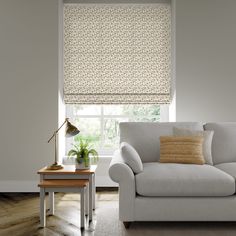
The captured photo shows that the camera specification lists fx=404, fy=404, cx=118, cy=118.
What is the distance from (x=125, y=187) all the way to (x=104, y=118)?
2.42m

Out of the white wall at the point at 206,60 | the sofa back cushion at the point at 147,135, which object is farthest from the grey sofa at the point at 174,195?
the white wall at the point at 206,60

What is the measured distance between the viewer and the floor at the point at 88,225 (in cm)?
365

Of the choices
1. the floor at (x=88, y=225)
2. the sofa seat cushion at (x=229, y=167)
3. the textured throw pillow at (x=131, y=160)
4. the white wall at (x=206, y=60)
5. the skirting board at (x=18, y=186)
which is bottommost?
the floor at (x=88, y=225)

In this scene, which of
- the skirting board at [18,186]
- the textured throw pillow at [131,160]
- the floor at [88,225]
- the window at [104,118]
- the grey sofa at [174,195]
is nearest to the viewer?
the floor at [88,225]

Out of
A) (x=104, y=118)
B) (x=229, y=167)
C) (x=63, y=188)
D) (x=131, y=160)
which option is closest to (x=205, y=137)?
(x=229, y=167)

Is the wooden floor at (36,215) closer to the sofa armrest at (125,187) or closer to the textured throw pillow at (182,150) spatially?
the sofa armrest at (125,187)

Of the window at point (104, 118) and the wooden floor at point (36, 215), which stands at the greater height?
the window at point (104, 118)

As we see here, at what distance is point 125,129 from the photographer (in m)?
4.77

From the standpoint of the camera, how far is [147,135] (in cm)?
471

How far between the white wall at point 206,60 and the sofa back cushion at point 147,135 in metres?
0.89

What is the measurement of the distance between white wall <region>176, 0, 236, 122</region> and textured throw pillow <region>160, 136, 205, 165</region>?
119cm

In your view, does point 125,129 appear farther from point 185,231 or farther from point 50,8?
point 50,8

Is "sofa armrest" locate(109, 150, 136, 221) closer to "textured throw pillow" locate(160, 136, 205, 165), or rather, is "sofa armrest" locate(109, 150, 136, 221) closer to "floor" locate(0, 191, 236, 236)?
"floor" locate(0, 191, 236, 236)

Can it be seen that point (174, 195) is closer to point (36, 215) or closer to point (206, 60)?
point (36, 215)
